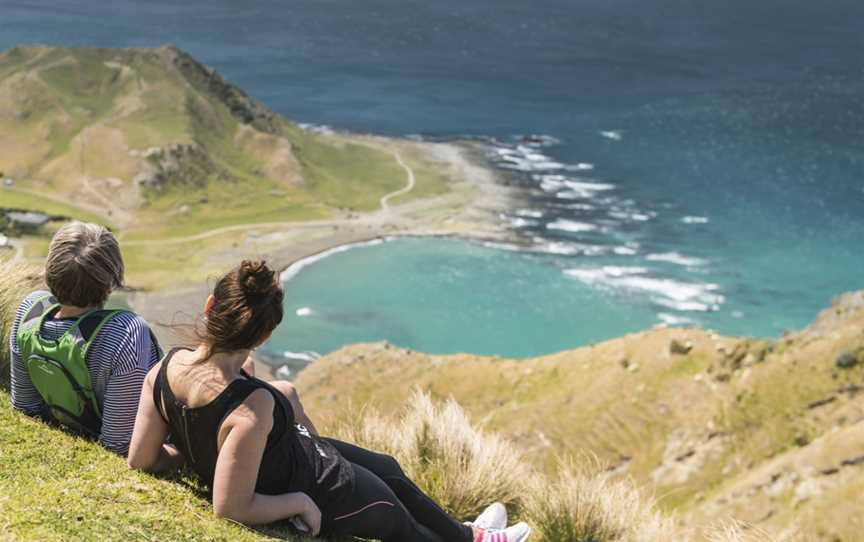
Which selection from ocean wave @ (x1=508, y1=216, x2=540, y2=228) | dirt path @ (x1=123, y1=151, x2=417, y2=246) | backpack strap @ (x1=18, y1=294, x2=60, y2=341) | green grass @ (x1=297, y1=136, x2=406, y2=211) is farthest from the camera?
green grass @ (x1=297, y1=136, x2=406, y2=211)

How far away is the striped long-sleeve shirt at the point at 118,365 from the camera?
20.8 ft

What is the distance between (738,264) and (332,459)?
241 feet

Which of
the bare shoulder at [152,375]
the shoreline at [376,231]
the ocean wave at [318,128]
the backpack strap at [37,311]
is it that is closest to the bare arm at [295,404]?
the bare shoulder at [152,375]

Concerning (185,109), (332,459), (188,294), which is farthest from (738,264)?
(332,459)

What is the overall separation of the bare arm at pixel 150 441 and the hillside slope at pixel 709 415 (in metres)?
8.73

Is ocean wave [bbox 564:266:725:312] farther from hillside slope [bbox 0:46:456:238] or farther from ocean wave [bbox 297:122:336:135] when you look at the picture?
ocean wave [bbox 297:122:336:135]

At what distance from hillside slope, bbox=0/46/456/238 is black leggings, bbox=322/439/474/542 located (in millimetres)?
76420

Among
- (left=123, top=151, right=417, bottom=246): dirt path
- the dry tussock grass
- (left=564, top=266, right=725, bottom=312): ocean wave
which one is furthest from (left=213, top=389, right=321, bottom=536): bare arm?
(left=123, top=151, right=417, bottom=246): dirt path

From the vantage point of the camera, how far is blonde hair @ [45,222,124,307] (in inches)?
236

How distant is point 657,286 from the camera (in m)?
68.4

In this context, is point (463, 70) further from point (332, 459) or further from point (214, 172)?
point (332, 459)

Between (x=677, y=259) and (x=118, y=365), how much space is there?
7233 centimetres

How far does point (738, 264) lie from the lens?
244ft

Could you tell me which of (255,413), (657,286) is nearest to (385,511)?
(255,413)
